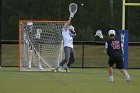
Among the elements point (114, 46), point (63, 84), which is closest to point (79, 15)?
point (114, 46)

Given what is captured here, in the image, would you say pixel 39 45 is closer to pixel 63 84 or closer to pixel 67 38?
pixel 67 38

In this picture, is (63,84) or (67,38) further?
(67,38)

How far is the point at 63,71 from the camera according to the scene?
2306 cm

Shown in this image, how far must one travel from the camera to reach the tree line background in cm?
3400

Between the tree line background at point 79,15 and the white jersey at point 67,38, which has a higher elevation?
the tree line background at point 79,15

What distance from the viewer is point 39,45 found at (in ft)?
80.2

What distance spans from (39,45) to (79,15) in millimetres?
10564

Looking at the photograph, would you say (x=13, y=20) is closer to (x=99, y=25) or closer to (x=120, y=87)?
(x=99, y=25)

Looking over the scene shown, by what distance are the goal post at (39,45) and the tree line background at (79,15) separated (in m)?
8.61

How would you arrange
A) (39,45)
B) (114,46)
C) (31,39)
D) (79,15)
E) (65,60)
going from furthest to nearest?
1. (79,15)
2. (39,45)
3. (31,39)
4. (65,60)
5. (114,46)

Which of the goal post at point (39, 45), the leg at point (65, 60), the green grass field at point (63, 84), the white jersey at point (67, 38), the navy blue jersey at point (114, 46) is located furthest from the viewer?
the goal post at point (39, 45)

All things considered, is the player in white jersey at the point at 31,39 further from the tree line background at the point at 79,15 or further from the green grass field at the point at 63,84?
the tree line background at the point at 79,15

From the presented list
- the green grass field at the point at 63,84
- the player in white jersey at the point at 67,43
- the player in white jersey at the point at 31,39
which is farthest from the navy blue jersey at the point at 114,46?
the player in white jersey at the point at 31,39

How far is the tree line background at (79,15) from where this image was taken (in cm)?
3400
